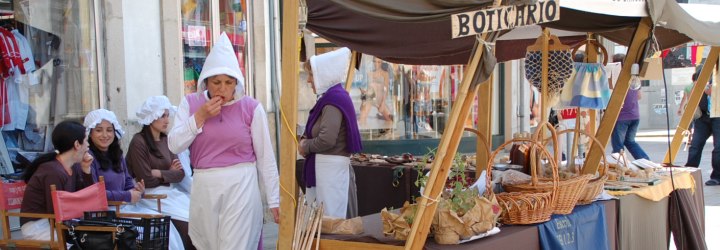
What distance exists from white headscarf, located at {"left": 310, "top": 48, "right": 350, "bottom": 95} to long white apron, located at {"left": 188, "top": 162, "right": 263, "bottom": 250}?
4.23 ft

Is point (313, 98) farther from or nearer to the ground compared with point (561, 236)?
farther from the ground

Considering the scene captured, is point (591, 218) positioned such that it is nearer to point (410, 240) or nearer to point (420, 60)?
point (410, 240)

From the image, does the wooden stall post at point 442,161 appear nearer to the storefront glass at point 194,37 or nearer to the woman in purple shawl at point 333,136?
the woman in purple shawl at point 333,136

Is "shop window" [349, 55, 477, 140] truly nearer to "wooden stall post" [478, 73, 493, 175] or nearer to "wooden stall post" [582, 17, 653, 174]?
"wooden stall post" [478, 73, 493, 175]

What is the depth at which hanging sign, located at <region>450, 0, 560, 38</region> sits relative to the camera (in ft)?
11.1

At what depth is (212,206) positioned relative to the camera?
3.99m

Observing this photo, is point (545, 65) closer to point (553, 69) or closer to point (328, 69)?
point (553, 69)

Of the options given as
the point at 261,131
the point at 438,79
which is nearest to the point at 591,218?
the point at 261,131

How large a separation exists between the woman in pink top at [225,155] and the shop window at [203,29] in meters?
4.36

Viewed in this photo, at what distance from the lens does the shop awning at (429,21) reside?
351cm

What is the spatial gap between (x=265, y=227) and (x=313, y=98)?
3.63 metres

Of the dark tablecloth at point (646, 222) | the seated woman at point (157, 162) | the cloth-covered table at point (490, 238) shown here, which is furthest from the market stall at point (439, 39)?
the seated woman at point (157, 162)

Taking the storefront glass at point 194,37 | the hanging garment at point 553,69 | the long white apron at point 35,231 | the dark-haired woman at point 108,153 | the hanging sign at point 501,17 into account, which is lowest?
the long white apron at point 35,231

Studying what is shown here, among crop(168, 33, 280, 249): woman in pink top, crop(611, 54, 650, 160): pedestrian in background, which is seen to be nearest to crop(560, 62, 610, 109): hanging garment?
crop(168, 33, 280, 249): woman in pink top
